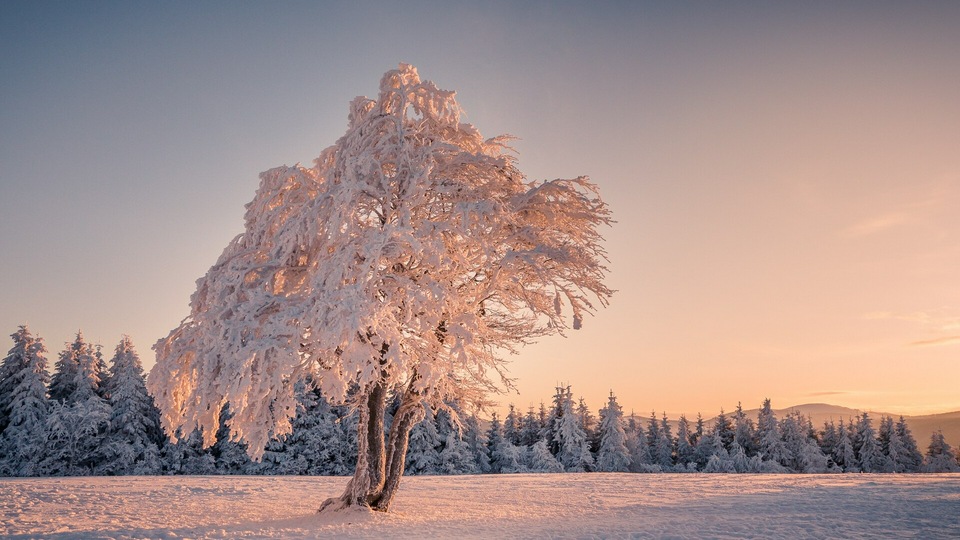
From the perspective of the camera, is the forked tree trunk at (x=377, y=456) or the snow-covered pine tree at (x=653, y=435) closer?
the forked tree trunk at (x=377, y=456)

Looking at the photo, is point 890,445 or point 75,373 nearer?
point 75,373

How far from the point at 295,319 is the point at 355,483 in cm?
496

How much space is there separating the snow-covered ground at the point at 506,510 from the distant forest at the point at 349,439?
5855 millimetres

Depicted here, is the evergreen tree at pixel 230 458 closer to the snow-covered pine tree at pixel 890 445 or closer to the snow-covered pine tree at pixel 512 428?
the snow-covered pine tree at pixel 512 428

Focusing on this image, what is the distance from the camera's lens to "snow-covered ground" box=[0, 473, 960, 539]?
1209cm

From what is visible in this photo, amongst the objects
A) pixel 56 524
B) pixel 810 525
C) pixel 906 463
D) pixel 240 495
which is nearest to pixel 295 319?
pixel 56 524

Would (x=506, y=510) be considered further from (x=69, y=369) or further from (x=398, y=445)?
(x=69, y=369)

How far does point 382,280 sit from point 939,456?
259 ft

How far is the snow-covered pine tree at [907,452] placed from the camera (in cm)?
6359

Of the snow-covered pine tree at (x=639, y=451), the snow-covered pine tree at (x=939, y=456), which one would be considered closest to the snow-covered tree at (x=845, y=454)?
the snow-covered pine tree at (x=939, y=456)

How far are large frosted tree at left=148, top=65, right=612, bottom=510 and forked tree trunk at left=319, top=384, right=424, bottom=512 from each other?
0.12 ft

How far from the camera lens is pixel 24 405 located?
3881cm

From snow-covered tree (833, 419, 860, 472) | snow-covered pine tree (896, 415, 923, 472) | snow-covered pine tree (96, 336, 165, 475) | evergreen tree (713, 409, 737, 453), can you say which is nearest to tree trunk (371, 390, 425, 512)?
snow-covered pine tree (96, 336, 165, 475)

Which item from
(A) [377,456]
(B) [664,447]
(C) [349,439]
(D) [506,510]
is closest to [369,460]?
(A) [377,456]
